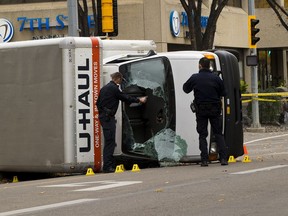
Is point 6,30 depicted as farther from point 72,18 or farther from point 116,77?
point 116,77

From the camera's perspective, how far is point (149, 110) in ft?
56.7

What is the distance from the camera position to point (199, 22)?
30.4 meters

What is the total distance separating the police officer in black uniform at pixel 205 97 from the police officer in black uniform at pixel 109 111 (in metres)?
1.15

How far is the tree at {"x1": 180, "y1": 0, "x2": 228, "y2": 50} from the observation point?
30078 millimetres

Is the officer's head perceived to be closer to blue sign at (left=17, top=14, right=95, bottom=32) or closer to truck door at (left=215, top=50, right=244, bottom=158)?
truck door at (left=215, top=50, right=244, bottom=158)

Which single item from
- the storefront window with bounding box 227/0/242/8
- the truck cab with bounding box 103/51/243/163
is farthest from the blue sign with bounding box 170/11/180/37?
the truck cab with bounding box 103/51/243/163

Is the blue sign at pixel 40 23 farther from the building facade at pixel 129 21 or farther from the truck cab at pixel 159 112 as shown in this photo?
the truck cab at pixel 159 112

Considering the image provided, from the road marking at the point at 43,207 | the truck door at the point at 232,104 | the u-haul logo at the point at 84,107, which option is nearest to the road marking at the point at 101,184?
the road marking at the point at 43,207

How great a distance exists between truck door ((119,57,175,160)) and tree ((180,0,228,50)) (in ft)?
42.5

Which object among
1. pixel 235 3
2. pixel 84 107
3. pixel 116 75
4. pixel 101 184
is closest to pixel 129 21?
pixel 235 3

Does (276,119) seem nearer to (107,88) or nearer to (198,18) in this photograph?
(198,18)

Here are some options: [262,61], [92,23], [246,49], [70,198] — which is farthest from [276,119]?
[70,198]

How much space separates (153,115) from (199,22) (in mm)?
13560

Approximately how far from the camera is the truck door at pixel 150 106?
17.2m
